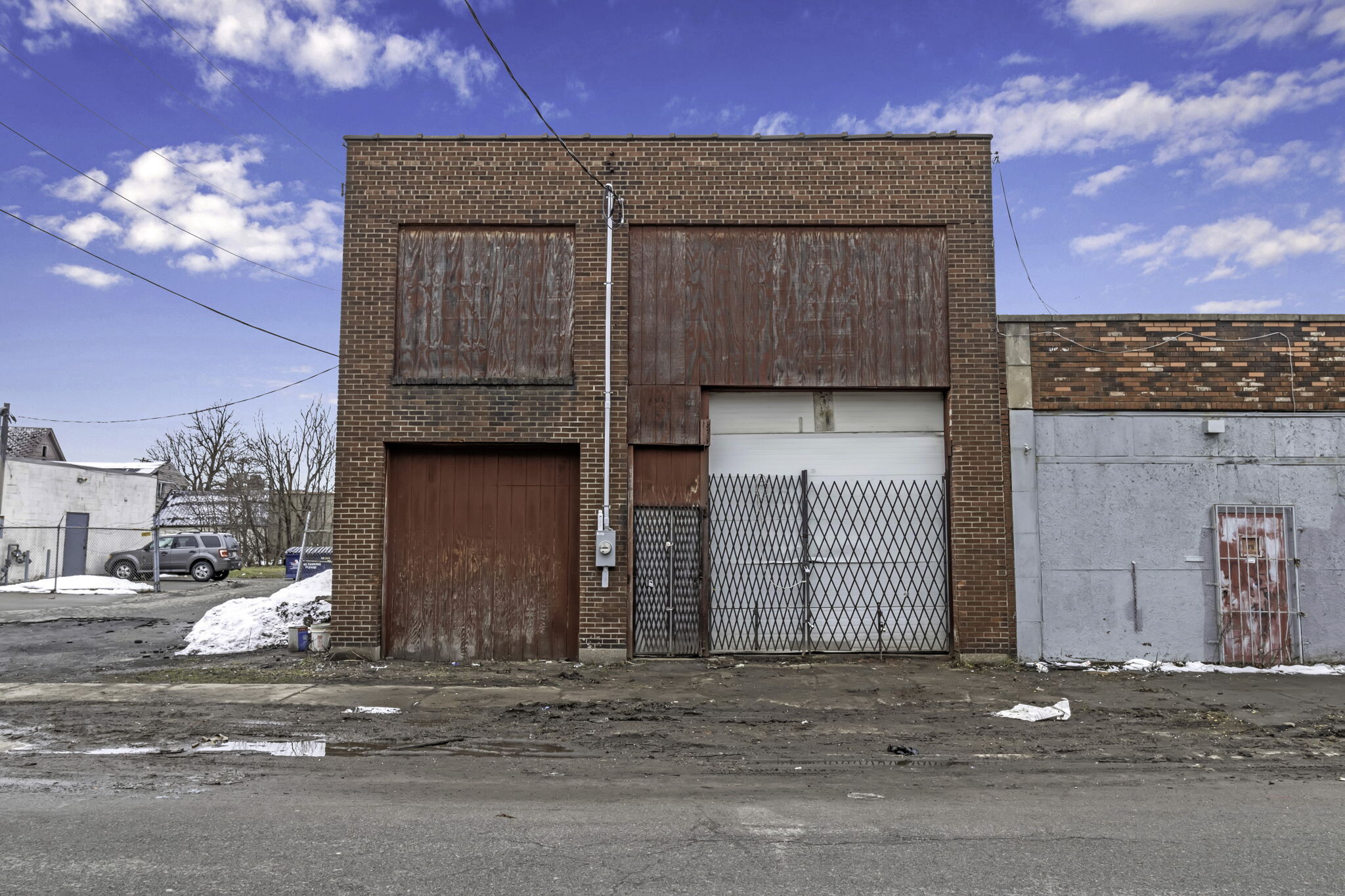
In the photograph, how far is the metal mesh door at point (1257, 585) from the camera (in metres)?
11.9

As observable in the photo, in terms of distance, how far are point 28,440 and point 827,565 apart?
44307 mm

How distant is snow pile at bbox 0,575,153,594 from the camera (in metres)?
25.4

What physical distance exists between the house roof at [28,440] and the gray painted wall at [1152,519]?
1671 inches

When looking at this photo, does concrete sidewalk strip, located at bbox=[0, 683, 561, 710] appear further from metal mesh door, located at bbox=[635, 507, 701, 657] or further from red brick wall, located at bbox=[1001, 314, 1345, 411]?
red brick wall, located at bbox=[1001, 314, 1345, 411]

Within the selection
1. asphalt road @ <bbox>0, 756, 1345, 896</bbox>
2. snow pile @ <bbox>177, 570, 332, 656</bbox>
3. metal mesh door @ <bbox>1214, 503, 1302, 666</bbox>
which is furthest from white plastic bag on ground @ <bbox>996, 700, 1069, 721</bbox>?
snow pile @ <bbox>177, 570, 332, 656</bbox>

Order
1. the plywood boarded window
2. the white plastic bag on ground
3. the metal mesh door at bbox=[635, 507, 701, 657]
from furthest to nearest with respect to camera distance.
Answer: the plywood boarded window → the metal mesh door at bbox=[635, 507, 701, 657] → the white plastic bag on ground

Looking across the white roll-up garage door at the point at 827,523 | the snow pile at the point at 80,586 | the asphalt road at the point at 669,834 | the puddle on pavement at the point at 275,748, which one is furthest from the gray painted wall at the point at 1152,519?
the snow pile at the point at 80,586

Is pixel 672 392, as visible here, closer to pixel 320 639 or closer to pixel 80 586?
pixel 320 639

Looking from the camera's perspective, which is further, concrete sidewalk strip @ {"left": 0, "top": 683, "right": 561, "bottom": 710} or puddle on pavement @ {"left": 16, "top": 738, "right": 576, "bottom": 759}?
concrete sidewalk strip @ {"left": 0, "top": 683, "right": 561, "bottom": 710}

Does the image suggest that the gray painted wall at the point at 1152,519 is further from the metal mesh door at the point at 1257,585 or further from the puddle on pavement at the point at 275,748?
the puddle on pavement at the point at 275,748

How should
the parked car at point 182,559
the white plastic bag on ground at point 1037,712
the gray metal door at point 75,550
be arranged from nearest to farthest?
the white plastic bag on ground at point 1037,712 → the parked car at point 182,559 → the gray metal door at point 75,550

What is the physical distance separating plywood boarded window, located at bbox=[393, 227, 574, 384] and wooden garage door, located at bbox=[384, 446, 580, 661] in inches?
43.2

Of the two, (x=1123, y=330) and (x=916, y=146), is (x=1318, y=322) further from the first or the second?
(x=916, y=146)

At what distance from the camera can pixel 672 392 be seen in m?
12.4
